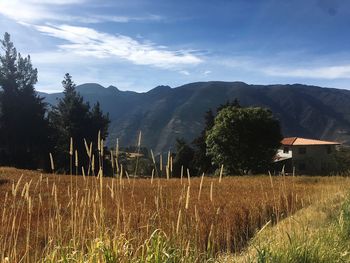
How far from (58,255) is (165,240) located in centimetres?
119

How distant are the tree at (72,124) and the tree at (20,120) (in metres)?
2.45

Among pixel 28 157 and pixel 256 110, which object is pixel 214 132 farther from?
pixel 28 157

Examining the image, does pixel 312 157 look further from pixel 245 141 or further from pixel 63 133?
pixel 63 133

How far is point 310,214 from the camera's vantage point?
840 cm

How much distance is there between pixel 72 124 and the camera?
5625 cm

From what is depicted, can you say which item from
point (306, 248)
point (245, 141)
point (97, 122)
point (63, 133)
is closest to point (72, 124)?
point (63, 133)

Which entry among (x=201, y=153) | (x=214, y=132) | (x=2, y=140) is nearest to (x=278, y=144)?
(x=214, y=132)

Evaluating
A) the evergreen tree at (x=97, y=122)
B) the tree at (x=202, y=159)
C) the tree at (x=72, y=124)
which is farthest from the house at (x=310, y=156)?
the tree at (x=72, y=124)

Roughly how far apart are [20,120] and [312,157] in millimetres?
53470

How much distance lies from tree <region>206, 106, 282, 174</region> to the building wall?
29.3 metres

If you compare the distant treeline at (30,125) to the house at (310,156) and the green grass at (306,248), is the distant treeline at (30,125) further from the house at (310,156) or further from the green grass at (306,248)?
the green grass at (306,248)

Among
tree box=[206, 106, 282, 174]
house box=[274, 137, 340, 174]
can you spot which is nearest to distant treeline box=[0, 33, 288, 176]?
tree box=[206, 106, 282, 174]

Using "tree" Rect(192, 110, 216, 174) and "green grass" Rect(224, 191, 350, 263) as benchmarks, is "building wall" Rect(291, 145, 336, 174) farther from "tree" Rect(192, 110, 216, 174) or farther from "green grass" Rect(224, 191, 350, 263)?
"green grass" Rect(224, 191, 350, 263)

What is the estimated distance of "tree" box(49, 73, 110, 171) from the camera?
5416 cm
